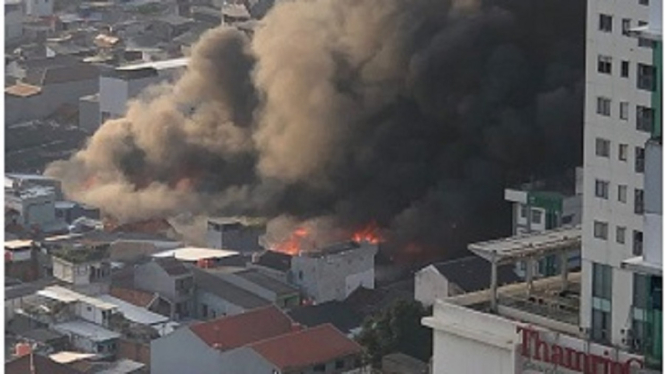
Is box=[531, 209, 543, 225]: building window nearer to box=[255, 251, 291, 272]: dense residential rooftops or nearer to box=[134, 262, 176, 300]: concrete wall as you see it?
box=[255, 251, 291, 272]: dense residential rooftops

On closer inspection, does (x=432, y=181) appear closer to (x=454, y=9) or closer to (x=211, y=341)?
(x=454, y=9)

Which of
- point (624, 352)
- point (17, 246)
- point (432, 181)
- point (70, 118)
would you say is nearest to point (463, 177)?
point (432, 181)

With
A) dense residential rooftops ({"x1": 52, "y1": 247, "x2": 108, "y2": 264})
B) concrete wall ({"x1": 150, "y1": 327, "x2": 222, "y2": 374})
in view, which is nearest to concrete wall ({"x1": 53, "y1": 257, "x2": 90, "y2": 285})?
dense residential rooftops ({"x1": 52, "y1": 247, "x2": 108, "y2": 264})

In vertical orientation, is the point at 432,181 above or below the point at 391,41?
below

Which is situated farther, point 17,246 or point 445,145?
point 445,145

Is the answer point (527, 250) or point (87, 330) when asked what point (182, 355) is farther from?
point (527, 250)
